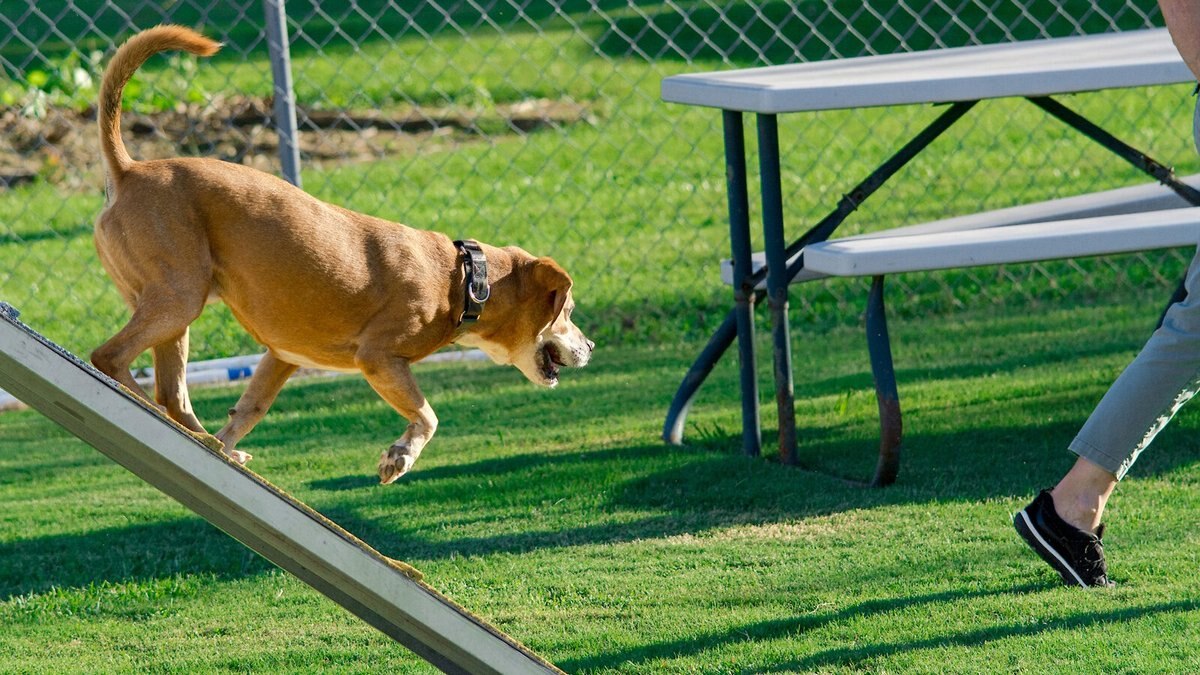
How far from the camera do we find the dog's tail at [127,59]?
260 cm

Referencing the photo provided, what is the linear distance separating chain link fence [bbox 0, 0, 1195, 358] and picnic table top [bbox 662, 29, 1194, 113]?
2.00 metres

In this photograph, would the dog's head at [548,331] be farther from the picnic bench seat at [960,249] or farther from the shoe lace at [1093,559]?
the shoe lace at [1093,559]

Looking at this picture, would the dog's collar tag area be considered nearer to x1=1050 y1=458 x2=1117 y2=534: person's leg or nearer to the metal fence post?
x1=1050 y1=458 x2=1117 y2=534: person's leg

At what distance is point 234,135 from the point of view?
929 cm

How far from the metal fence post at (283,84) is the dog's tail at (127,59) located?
2873 millimetres

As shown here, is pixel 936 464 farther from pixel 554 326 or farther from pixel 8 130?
pixel 8 130

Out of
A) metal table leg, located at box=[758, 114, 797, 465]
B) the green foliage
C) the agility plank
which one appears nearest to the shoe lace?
metal table leg, located at box=[758, 114, 797, 465]

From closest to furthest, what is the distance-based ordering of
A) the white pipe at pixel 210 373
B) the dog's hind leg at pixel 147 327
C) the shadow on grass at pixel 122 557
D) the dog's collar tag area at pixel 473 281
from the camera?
the dog's hind leg at pixel 147 327
the dog's collar tag area at pixel 473 281
the shadow on grass at pixel 122 557
the white pipe at pixel 210 373

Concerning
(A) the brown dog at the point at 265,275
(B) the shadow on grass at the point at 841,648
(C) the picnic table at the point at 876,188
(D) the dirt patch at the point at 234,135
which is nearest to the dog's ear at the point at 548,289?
(A) the brown dog at the point at 265,275

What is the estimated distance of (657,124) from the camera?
9711mm

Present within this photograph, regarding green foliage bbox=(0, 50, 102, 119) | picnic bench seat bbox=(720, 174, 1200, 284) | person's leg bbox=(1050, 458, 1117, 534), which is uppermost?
picnic bench seat bbox=(720, 174, 1200, 284)

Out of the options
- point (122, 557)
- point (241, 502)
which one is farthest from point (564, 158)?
point (241, 502)

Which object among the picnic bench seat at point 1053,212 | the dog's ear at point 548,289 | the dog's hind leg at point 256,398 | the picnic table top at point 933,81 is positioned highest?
the picnic table top at point 933,81

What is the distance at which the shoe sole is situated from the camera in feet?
11.3
